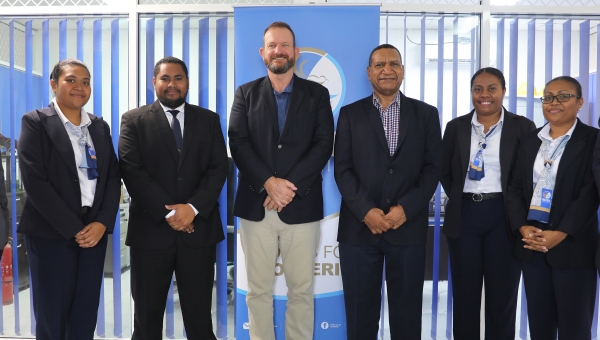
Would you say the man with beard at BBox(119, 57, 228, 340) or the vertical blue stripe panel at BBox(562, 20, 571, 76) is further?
the vertical blue stripe panel at BBox(562, 20, 571, 76)

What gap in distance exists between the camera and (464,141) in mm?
2996

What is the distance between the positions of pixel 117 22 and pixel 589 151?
3.42 metres

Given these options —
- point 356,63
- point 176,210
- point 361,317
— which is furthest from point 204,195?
point 356,63

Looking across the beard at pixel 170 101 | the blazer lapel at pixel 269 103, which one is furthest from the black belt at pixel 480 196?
the beard at pixel 170 101

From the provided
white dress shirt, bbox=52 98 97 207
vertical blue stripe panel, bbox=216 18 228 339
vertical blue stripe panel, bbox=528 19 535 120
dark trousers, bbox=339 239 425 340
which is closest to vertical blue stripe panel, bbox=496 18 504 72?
vertical blue stripe panel, bbox=528 19 535 120

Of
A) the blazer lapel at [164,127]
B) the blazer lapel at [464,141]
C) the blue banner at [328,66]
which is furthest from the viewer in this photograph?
the blue banner at [328,66]

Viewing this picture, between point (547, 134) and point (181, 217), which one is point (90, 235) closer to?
point (181, 217)

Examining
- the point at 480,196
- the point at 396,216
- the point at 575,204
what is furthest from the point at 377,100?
the point at 575,204

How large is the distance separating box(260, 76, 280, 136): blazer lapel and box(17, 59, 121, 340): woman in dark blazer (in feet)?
3.24

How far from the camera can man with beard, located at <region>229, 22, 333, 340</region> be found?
2.83m

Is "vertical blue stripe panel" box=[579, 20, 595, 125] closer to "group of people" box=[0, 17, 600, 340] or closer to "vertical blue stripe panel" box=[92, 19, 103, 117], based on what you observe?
"group of people" box=[0, 17, 600, 340]

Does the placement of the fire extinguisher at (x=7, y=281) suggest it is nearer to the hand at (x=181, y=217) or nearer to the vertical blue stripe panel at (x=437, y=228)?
the hand at (x=181, y=217)

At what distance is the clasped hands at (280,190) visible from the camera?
2738 millimetres

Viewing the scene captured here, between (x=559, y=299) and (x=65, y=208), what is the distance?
8.93 ft
